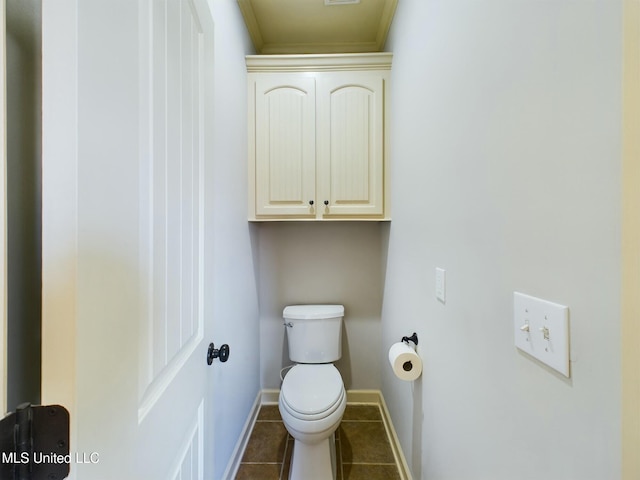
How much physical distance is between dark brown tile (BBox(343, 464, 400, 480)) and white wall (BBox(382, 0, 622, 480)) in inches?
14.8

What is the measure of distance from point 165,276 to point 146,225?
0.13 metres

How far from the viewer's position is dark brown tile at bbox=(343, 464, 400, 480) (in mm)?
1373

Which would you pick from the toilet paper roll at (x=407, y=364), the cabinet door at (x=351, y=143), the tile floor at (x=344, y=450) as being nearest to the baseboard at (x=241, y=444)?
the tile floor at (x=344, y=450)

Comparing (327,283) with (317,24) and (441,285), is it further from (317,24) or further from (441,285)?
(317,24)

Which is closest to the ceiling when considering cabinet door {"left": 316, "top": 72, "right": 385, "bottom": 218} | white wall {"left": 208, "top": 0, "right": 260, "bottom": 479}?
white wall {"left": 208, "top": 0, "right": 260, "bottom": 479}

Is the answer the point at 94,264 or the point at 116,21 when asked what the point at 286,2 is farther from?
the point at 94,264

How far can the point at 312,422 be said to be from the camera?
121 cm

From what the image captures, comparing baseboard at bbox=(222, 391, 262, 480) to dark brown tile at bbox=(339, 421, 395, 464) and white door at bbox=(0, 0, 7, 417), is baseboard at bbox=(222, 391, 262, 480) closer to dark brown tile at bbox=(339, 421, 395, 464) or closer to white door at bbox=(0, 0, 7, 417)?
dark brown tile at bbox=(339, 421, 395, 464)

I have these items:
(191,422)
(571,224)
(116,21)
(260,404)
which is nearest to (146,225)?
(116,21)

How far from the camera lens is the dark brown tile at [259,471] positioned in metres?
1.38

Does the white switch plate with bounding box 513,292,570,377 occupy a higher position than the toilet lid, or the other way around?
the white switch plate with bounding box 513,292,570,377

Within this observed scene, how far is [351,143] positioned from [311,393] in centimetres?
141

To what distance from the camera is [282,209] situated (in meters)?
1.70

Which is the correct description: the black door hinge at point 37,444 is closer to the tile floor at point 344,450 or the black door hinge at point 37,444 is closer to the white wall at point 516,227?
the white wall at point 516,227
